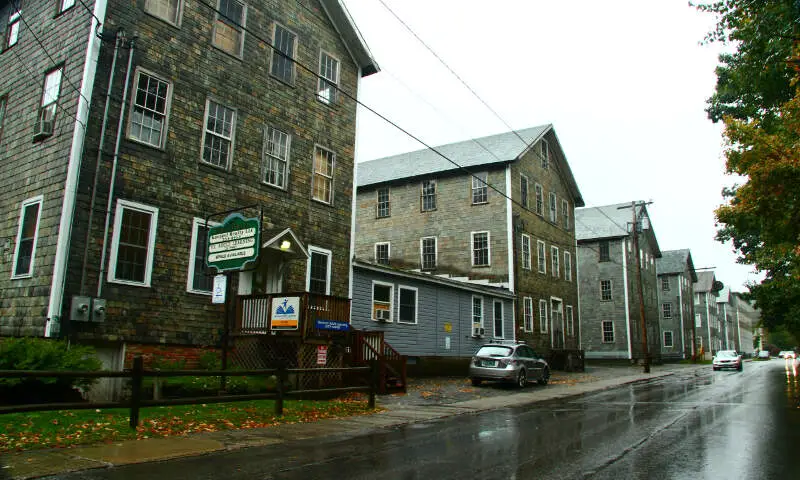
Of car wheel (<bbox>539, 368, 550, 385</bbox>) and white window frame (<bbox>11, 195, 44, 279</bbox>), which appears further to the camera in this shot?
car wheel (<bbox>539, 368, 550, 385</bbox>)

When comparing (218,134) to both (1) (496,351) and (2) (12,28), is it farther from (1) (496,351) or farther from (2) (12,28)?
(1) (496,351)

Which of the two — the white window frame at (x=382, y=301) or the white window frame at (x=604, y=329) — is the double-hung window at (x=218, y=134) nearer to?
the white window frame at (x=382, y=301)

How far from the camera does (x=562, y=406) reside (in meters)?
15.6

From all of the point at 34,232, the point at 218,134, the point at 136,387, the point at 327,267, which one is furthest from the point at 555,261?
the point at 136,387

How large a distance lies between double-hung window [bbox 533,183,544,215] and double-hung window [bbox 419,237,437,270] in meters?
6.78

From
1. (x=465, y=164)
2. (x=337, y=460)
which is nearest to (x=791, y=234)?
(x=337, y=460)

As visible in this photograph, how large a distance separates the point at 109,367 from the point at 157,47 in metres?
8.55

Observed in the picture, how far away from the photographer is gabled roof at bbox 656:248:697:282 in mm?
66631

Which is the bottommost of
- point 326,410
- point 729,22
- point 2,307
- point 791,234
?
point 326,410

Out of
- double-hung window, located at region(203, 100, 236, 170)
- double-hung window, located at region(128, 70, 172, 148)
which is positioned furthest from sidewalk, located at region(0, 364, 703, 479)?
double-hung window, located at region(128, 70, 172, 148)

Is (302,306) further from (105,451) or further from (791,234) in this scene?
(791,234)

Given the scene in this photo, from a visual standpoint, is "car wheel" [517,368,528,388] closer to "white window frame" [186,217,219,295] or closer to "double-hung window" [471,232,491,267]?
"double-hung window" [471,232,491,267]

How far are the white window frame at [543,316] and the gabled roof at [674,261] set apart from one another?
38.7 meters

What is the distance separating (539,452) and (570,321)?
31.3 meters
